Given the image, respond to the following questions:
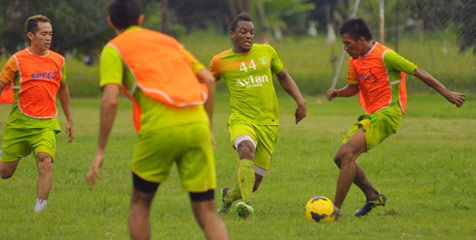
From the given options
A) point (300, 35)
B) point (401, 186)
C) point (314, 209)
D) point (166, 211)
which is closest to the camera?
point (314, 209)

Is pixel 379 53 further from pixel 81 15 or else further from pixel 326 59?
pixel 326 59

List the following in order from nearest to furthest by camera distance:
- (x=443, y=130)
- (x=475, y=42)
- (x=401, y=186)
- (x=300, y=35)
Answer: (x=401, y=186), (x=443, y=130), (x=475, y=42), (x=300, y=35)

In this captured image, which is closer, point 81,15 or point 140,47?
point 140,47

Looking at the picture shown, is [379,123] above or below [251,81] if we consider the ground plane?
below

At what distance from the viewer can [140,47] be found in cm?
604

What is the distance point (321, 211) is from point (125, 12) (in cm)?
350

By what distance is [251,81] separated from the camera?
9539mm

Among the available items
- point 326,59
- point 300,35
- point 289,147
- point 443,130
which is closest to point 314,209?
point 289,147

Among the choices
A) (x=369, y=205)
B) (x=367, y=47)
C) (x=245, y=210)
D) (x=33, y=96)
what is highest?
(x=367, y=47)

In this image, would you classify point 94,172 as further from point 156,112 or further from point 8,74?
point 8,74

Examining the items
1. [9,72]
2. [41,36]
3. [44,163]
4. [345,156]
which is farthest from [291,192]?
[9,72]

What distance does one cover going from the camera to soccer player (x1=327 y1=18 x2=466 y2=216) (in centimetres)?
896

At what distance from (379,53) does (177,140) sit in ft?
11.9

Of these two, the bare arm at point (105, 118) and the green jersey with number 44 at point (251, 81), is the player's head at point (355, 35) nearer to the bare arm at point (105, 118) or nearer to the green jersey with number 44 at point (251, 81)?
the green jersey with number 44 at point (251, 81)
